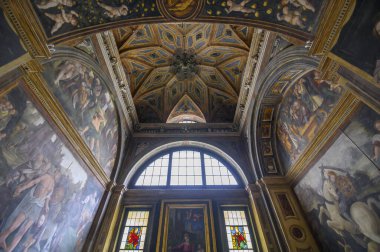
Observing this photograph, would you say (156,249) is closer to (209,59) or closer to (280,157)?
(280,157)

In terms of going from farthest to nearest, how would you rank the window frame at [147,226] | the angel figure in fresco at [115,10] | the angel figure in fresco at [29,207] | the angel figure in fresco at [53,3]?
the window frame at [147,226] < the angel figure in fresco at [115,10] < the angel figure in fresco at [29,207] < the angel figure in fresco at [53,3]

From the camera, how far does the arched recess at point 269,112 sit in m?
7.05

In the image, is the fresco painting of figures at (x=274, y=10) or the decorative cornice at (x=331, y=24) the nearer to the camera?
the decorative cornice at (x=331, y=24)

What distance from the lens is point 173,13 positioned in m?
4.75

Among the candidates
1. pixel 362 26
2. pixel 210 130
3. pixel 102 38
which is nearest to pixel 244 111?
pixel 210 130

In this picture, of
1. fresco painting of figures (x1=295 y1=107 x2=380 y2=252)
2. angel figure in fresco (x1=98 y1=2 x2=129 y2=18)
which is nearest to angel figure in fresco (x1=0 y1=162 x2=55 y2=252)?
angel figure in fresco (x1=98 y1=2 x2=129 y2=18)

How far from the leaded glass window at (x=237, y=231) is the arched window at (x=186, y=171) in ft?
5.17

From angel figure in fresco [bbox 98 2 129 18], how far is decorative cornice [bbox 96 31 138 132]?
3224 mm

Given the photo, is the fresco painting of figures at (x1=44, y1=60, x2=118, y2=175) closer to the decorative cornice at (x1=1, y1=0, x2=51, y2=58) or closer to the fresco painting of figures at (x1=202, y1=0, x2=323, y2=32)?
the decorative cornice at (x1=1, y1=0, x2=51, y2=58)

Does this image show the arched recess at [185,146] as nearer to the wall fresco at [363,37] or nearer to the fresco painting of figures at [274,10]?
the wall fresco at [363,37]

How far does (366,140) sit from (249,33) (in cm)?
777

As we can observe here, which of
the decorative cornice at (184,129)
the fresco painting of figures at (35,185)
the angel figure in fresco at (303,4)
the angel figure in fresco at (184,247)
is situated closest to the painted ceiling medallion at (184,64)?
the decorative cornice at (184,129)

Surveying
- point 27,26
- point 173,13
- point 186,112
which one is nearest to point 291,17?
point 173,13

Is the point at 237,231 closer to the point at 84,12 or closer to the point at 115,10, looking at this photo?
the point at 115,10
